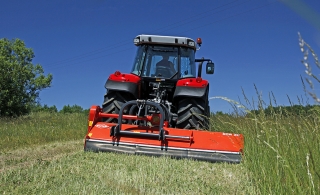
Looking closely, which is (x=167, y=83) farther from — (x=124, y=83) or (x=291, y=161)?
(x=291, y=161)

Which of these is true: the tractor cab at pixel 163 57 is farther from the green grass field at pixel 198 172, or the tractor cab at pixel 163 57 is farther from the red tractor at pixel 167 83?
the green grass field at pixel 198 172

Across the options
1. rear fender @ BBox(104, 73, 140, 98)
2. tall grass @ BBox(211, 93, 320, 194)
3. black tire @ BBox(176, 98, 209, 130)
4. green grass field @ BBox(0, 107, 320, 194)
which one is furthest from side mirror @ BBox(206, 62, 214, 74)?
tall grass @ BBox(211, 93, 320, 194)

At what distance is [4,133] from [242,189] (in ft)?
29.8

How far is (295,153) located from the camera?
111 inches

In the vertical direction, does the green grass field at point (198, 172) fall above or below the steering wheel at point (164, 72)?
below

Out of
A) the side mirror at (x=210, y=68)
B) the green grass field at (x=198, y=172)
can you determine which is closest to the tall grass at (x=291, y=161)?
the green grass field at (x=198, y=172)

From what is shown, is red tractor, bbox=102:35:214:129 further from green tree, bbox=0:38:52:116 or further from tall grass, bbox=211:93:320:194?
green tree, bbox=0:38:52:116

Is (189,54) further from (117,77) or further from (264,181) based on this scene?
(264,181)

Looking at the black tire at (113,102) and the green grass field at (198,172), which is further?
the black tire at (113,102)

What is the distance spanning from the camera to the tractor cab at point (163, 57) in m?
7.23

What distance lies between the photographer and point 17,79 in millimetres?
25812

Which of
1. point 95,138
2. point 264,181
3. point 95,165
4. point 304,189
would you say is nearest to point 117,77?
point 95,138

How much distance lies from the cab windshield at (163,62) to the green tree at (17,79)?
61.1ft

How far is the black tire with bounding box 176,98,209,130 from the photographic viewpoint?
21.2 feet
